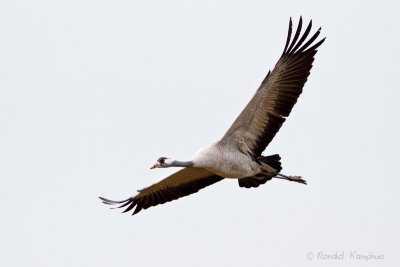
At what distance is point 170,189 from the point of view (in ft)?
74.6

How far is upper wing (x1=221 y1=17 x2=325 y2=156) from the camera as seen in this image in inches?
808

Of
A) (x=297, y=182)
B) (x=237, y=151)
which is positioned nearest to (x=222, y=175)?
(x=237, y=151)

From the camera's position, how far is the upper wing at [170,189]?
2231 cm

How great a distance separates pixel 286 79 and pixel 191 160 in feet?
8.85

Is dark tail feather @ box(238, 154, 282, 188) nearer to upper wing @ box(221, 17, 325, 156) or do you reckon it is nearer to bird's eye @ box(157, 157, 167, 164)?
upper wing @ box(221, 17, 325, 156)

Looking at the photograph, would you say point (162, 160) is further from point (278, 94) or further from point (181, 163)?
point (278, 94)

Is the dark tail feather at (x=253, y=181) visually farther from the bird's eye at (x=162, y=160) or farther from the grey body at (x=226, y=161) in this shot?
the bird's eye at (x=162, y=160)

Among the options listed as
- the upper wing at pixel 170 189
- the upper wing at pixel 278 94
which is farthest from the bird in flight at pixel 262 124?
the upper wing at pixel 170 189

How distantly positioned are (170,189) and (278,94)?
386 centimetres

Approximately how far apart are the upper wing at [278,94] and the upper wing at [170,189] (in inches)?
74.0

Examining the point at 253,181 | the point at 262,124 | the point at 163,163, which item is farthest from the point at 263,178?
the point at 163,163

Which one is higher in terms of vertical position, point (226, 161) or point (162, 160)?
point (162, 160)

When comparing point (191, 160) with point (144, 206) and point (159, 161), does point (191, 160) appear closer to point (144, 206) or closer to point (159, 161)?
point (159, 161)

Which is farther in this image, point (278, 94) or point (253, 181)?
point (253, 181)
